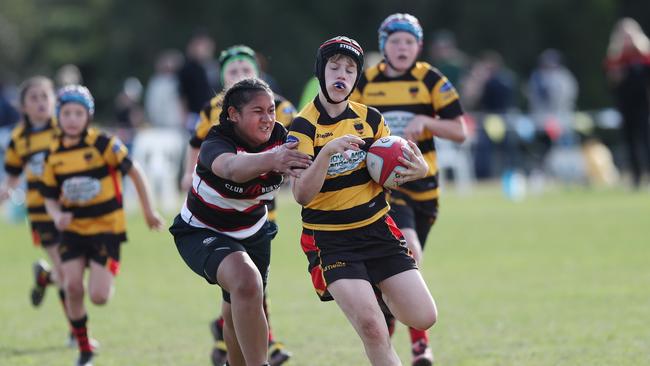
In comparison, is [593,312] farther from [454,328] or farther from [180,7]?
[180,7]

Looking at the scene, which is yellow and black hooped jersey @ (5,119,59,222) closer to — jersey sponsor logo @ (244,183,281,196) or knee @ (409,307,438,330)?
jersey sponsor logo @ (244,183,281,196)

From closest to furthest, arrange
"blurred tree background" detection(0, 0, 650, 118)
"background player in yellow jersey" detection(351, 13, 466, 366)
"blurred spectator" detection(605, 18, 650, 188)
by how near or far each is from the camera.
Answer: "background player in yellow jersey" detection(351, 13, 466, 366) < "blurred spectator" detection(605, 18, 650, 188) < "blurred tree background" detection(0, 0, 650, 118)

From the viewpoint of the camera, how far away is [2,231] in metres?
17.7

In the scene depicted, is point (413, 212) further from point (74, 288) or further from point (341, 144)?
point (74, 288)

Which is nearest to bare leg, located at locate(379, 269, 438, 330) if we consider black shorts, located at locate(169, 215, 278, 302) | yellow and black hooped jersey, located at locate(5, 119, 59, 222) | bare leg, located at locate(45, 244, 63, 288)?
black shorts, located at locate(169, 215, 278, 302)

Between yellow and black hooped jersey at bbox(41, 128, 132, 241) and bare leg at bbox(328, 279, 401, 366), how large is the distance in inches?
113

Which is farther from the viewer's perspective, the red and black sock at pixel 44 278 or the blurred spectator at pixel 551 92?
the blurred spectator at pixel 551 92

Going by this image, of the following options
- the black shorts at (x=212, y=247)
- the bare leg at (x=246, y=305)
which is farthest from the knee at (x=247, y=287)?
the black shorts at (x=212, y=247)

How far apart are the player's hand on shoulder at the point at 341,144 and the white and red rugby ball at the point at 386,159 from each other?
0.99 ft

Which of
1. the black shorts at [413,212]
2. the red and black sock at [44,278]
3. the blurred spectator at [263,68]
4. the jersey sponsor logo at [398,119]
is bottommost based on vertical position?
the red and black sock at [44,278]

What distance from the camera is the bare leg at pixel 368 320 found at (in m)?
5.84

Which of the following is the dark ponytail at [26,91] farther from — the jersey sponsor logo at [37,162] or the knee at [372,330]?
the knee at [372,330]

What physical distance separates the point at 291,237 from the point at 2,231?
5208mm

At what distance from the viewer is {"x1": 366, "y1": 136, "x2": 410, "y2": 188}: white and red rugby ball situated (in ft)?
19.7
